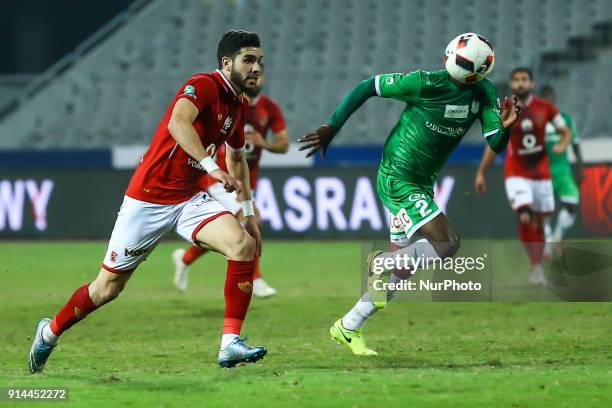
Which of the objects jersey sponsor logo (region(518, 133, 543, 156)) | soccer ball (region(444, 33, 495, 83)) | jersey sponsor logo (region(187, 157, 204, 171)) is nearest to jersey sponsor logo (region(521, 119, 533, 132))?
jersey sponsor logo (region(518, 133, 543, 156))

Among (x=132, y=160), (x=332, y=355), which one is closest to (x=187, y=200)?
(x=332, y=355)

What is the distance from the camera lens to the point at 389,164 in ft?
30.2

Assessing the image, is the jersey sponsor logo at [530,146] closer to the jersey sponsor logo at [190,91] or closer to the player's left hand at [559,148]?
the player's left hand at [559,148]

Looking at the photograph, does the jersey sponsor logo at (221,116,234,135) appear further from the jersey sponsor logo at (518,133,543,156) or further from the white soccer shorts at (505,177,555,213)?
the jersey sponsor logo at (518,133,543,156)

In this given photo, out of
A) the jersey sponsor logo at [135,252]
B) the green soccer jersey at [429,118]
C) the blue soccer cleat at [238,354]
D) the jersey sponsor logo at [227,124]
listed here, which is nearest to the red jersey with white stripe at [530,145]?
the green soccer jersey at [429,118]

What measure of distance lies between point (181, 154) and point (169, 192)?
27 centimetres

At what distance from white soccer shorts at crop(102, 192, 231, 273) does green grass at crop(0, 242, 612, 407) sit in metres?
0.78

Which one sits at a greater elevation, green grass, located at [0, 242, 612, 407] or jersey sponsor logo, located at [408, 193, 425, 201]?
jersey sponsor logo, located at [408, 193, 425, 201]

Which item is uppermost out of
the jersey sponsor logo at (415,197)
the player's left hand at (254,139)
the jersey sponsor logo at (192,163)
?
the jersey sponsor logo at (192,163)

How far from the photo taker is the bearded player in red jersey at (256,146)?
13175 millimetres

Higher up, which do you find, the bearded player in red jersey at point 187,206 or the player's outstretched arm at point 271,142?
the bearded player in red jersey at point 187,206

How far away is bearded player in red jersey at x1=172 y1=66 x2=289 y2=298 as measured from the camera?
13.2 meters

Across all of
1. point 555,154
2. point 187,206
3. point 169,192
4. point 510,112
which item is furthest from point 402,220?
point 555,154

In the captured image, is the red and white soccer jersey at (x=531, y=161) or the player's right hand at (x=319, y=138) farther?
the red and white soccer jersey at (x=531, y=161)
